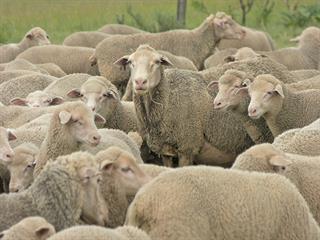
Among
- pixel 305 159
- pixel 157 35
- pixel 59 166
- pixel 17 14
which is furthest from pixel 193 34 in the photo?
pixel 17 14

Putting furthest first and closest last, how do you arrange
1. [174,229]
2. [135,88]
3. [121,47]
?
[121,47]
[135,88]
[174,229]

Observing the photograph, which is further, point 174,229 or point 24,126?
point 24,126

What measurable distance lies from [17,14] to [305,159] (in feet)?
47.1

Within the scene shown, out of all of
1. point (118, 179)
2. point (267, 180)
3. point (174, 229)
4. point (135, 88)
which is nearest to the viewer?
point (174, 229)

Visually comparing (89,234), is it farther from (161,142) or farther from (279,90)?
(161,142)

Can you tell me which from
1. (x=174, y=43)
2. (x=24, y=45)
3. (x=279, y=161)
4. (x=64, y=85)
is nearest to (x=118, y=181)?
(x=279, y=161)

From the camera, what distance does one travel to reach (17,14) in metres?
19.8

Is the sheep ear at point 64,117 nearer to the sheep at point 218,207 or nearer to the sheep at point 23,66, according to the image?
the sheep at point 218,207

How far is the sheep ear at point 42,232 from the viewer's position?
182 inches

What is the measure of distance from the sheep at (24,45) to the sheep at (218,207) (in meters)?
8.57

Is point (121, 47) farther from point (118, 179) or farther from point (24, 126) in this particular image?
point (118, 179)

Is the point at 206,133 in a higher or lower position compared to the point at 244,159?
lower

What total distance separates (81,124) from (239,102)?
6.61ft

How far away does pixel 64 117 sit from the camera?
6418 mm
